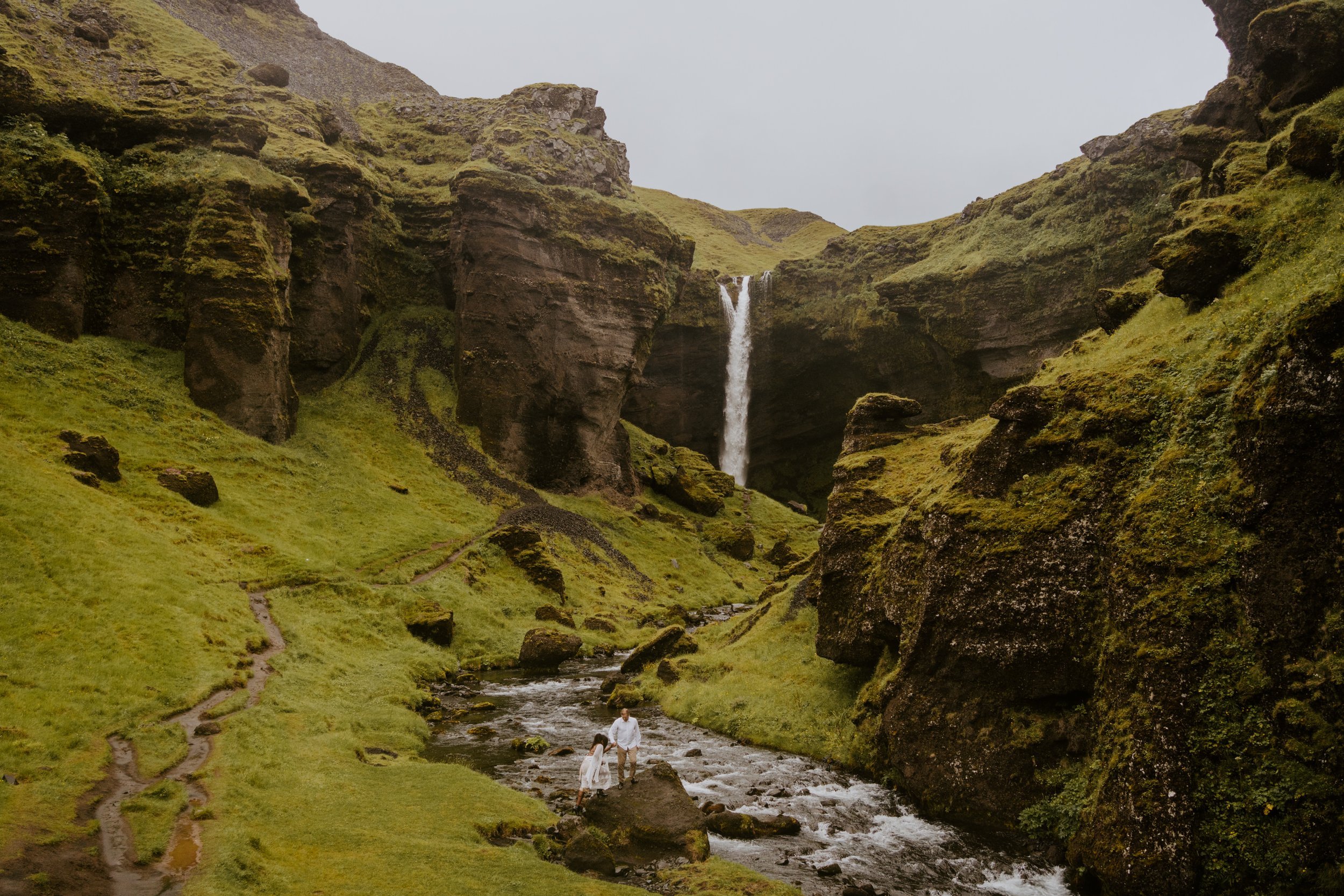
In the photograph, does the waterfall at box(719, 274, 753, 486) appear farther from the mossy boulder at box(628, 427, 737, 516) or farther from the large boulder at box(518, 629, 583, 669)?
the large boulder at box(518, 629, 583, 669)

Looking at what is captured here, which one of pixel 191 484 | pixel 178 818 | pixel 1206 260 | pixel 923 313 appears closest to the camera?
pixel 178 818

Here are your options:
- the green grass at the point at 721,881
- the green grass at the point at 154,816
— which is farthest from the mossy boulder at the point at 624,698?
the green grass at the point at 154,816

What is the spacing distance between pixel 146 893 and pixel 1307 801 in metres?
18.5

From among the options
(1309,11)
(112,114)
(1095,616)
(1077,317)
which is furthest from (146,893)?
(1077,317)

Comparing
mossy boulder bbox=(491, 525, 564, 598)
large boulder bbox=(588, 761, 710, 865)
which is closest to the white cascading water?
mossy boulder bbox=(491, 525, 564, 598)

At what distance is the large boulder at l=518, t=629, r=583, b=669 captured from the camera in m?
42.8

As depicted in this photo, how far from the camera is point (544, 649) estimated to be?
42.8 meters

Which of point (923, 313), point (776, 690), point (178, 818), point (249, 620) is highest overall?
point (923, 313)

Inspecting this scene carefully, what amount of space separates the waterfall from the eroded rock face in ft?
54.5

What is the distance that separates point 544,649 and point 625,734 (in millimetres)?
23436

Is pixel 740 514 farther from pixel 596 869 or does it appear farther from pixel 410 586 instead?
pixel 596 869

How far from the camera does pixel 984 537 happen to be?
20453mm

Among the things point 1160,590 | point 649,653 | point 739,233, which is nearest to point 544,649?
point 649,653

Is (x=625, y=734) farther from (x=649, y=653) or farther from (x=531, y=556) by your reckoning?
(x=531, y=556)
